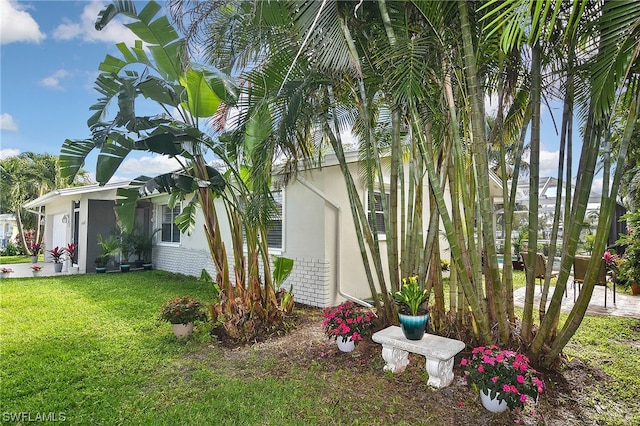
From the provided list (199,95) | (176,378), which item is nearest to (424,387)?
(176,378)

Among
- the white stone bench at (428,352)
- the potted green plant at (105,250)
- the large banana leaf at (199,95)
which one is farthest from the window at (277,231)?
the potted green plant at (105,250)

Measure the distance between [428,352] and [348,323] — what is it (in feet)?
4.32

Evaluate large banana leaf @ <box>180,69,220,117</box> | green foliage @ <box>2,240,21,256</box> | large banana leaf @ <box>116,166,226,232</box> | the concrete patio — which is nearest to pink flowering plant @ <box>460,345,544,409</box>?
large banana leaf @ <box>116,166,226,232</box>

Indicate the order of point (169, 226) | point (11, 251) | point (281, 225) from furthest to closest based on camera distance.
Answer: point (11, 251), point (169, 226), point (281, 225)

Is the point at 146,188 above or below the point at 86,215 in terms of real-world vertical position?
above

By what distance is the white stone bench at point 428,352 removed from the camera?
3.87 meters

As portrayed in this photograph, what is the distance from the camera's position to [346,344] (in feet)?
16.5

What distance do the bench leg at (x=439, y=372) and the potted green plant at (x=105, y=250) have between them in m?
12.8

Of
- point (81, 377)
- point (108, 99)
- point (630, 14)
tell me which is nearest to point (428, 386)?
point (630, 14)

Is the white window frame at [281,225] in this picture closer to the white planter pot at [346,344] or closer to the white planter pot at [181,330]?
the white planter pot at [181,330]

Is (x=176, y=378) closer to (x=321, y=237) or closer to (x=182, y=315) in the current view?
(x=182, y=315)

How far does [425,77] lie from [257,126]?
233 centimetres

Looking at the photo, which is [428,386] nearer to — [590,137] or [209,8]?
A: [590,137]

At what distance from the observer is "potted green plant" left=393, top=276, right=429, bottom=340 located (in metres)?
4.10
